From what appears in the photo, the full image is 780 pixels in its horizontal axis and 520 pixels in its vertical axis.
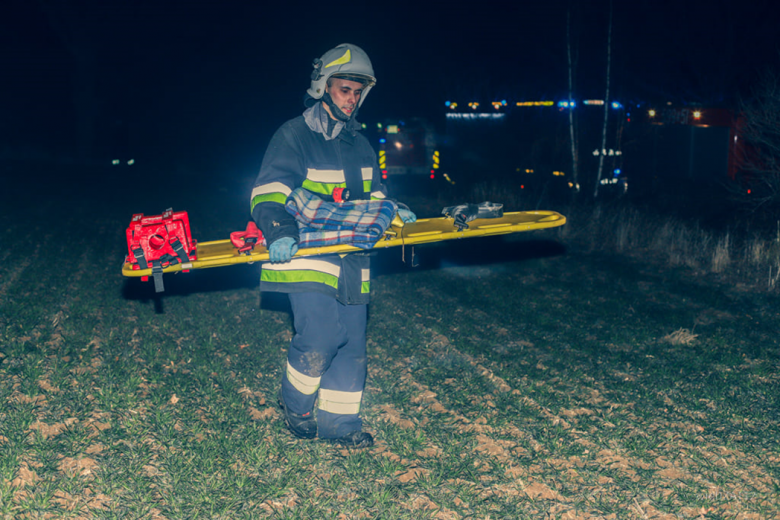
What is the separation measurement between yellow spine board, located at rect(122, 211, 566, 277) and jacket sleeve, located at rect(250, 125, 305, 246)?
263mm

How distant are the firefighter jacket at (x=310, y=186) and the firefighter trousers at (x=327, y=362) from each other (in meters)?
0.10

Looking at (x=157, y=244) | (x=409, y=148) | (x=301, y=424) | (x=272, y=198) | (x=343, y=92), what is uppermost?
(x=343, y=92)

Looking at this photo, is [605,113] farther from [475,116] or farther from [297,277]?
[297,277]

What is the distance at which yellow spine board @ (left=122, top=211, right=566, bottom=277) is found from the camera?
12.4 feet

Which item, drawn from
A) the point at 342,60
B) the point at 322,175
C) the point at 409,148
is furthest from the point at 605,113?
the point at 322,175

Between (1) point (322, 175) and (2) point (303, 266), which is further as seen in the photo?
(1) point (322, 175)

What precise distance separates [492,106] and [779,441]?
52.4ft

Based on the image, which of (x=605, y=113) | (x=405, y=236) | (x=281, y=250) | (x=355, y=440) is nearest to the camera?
(x=281, y=250)

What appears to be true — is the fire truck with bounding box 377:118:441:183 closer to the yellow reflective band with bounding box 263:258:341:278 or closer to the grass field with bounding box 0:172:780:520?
the grass field with bounding box 0:172:780:520

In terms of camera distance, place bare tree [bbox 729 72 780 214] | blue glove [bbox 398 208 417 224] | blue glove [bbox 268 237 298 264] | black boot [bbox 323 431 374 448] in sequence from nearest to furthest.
Result: blue glove [bbox 268 237 298 264], black boot [bbox 323 431 374 448], blue glove [bbox 398 208 417 224], bare tree [bbox 729 72 780 214]

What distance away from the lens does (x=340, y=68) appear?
371 cm

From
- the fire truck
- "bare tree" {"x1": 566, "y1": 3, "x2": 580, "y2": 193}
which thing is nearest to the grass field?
"bare tree" {"x1": 566, "y1": 3, "x2": 580, "y2": 193}

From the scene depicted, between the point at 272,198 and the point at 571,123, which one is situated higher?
the point at 571,123

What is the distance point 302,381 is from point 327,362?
0.66 ft
